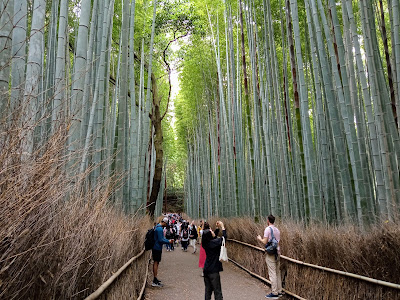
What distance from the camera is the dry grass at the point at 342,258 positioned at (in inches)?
96.3

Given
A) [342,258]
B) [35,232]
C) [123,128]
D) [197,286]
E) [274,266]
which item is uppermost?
[123,128]

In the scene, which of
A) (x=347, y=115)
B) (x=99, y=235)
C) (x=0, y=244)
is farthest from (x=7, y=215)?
(x=347, y=115)

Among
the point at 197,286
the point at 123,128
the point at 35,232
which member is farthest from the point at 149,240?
the point at 35,232

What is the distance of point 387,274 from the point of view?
2.47 meters

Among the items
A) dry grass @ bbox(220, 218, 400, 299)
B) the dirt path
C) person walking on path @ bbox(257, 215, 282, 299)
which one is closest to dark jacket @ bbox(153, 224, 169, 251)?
the dirt path

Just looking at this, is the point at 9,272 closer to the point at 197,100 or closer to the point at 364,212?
the point at 364,212

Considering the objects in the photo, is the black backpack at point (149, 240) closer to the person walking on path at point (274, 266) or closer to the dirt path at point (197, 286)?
the dirt path at point (197, 286)

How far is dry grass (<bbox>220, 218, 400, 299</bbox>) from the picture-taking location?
2.45 m

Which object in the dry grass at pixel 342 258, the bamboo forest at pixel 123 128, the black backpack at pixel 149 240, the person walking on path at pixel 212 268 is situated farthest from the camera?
the black backpack at pixel 149 240

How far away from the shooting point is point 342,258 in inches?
121

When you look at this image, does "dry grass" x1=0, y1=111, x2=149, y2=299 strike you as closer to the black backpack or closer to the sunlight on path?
the sunlight on path

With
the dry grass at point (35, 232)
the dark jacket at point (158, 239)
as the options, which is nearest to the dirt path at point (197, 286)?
the dark jacket at point (158, 239)

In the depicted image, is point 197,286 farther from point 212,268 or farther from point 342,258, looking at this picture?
point 342,258

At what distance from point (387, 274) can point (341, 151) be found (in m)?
1.87
